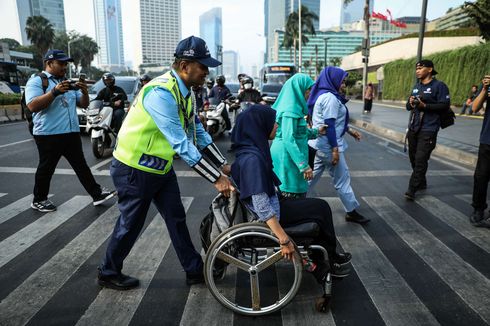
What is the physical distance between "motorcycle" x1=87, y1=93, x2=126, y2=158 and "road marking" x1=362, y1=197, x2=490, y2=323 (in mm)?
5919

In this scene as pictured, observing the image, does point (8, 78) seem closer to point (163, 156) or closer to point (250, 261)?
point (163, 156)

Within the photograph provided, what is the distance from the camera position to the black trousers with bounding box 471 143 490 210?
4.33 m

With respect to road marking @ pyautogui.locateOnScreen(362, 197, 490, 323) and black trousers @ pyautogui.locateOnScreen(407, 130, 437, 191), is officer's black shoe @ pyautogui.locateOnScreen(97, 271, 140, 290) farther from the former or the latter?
black trousers @ pyautogui.locateOnScreen(407, 130, 437, 191)

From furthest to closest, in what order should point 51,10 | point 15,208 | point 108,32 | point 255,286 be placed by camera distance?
point 108,32, point 51,10, point 15,208, point 255,286

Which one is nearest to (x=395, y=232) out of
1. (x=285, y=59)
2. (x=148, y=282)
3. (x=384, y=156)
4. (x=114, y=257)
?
(x=148, y=282)

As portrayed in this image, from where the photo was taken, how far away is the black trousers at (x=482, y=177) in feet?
14.2

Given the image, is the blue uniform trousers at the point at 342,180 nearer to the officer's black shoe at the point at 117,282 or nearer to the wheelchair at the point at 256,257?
the wheelchair at the point at 256,257

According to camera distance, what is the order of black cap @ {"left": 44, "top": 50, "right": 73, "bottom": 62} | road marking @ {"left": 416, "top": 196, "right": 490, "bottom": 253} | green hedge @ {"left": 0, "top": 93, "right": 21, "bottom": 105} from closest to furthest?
road marking @ {"left": 416, "top": 196, "right": 490, "bottom": 253}, black cap @ {"left": 44, "top": 50, "right": 73, "bottom": 62}, green hedge @ {"left": 0, "top": 93, "right": 21, "bottom": 105}

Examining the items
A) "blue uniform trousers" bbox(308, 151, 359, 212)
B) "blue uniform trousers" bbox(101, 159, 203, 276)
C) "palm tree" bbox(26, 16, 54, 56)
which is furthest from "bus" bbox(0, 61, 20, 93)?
"palm tree" bbox(26, 16, 54, 56)

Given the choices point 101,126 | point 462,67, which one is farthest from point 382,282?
point 462,67

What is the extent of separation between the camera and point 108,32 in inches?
7308

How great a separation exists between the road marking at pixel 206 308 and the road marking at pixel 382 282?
1108mm

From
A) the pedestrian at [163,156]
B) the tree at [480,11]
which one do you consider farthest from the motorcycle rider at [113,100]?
the tree at [480,11]

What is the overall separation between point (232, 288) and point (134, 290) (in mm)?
789
